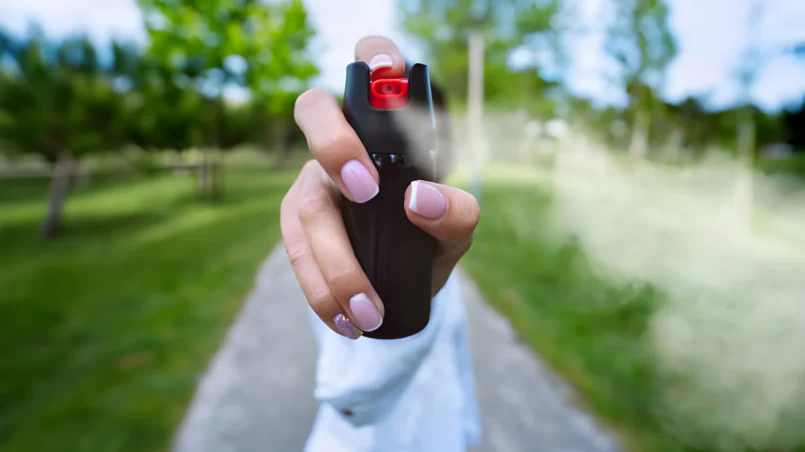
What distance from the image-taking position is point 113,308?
4.30 metres

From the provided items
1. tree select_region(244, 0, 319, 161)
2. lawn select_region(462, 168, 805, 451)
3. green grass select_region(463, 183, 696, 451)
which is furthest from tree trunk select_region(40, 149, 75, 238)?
lawn select_region(462, 168, 805, 451)

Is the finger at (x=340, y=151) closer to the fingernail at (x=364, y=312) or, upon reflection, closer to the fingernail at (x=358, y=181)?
the fingernail at (x=358, y=181)

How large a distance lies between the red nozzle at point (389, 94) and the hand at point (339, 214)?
0.05 m

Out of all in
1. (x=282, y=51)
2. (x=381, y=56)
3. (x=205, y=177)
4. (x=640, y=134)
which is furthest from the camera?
(x=205, y=177)

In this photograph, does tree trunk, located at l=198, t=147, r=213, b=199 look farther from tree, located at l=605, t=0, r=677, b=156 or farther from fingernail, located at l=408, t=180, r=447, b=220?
fingernail, located at l=408, t=180, r=447, b=220

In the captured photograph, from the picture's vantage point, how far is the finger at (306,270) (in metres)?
0.56

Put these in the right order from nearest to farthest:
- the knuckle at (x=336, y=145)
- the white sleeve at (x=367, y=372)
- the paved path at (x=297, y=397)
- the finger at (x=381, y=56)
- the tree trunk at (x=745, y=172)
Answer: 1. the knuckle at (x=336, y=145)
2. the finger at (x=381, y=56)
3. the white sleeve at (x=367, y=372)
4. the tree trunk at (x=745, y=172)
5. the paved path at (x=297, y=397)

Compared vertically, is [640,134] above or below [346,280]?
above

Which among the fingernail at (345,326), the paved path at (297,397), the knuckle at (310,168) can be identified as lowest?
the paved path at (297,397)

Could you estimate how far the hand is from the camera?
0.51 metres

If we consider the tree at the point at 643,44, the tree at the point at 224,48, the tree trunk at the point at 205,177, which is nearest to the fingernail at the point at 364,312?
the tree at the point at 643,44

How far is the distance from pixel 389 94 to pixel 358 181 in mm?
116

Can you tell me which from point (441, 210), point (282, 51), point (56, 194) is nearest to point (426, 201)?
point (441, 210)

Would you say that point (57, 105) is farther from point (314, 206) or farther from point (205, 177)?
point (314, 206)
